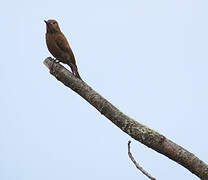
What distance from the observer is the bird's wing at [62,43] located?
505 centimetres

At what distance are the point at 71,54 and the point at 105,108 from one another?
3.12 meters

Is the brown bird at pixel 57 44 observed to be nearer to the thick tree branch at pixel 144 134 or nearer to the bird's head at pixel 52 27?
the bird's head at pixel 52 27

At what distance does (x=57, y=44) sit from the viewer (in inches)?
204

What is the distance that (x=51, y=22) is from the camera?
5.39 metres

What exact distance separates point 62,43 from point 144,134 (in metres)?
3.54

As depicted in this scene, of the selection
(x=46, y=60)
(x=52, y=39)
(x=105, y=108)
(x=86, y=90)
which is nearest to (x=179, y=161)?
(x=105, y=108)

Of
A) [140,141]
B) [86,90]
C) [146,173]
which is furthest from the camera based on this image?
[86,90]

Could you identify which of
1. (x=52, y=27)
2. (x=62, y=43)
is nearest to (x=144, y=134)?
(x=62, y=43)

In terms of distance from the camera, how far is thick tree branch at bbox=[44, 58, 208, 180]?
161 centimetres

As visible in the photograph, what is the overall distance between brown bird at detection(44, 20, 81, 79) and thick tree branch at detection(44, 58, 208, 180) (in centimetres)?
271

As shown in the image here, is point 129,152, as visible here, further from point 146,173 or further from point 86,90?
point 86,90

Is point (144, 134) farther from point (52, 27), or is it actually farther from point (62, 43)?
point (52, 27)

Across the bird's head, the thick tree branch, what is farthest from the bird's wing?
→ the thick tree branch

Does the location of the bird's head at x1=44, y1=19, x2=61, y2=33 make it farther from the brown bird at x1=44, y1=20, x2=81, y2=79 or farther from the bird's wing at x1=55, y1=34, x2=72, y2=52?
the bird's wing at x1=55, y1=34, x2=72, y2=52
